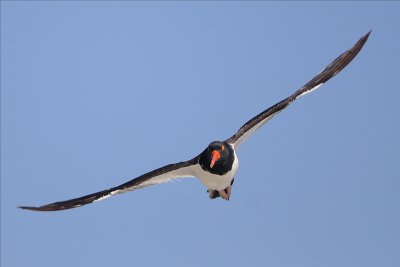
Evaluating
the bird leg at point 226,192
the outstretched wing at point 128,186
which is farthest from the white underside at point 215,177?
Answer: the bird leg at point 226,192

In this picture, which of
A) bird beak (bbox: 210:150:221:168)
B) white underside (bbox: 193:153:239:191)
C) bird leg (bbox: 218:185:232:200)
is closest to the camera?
bird beak (bbox: 210:150:221:168)

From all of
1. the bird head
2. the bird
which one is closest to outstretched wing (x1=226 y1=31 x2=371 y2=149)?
the bird

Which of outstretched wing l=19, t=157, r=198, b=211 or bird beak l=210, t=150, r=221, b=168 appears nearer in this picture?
bird beak l=210, t=150, r=221, b=168

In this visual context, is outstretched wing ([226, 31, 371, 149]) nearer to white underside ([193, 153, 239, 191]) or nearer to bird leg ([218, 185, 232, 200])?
white underside ([193, 153, 239, 191])

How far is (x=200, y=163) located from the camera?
22109 millimetres

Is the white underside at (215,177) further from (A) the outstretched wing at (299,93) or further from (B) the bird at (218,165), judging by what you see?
(A) the outstretched wing at (299,93)

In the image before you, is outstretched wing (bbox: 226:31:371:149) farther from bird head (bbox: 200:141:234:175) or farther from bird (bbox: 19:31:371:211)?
bird head (bbox: 200:141:234:175)

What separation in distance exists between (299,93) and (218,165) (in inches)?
195

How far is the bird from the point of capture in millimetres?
21953

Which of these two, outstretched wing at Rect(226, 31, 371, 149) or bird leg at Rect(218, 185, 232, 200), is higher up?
outstretched wing at Rect(226, 31, 371, 149)

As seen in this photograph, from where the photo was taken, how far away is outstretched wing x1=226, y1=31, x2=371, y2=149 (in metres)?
24.0

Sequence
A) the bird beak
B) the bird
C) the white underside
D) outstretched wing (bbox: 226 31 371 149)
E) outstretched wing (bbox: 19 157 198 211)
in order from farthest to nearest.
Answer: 1. outstretched wing (bbox: 226 31 371 149)
2. outstretched wing (bbox: 19 157 198 211)
3. the white underside
4. the bird
5. the bird beak

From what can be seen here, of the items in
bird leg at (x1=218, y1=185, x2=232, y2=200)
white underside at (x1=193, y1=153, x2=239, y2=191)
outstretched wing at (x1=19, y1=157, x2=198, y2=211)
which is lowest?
bird leg at (x1=218, y1=185, x2=232, y2=200)

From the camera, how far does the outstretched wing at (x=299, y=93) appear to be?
78.6 ft
